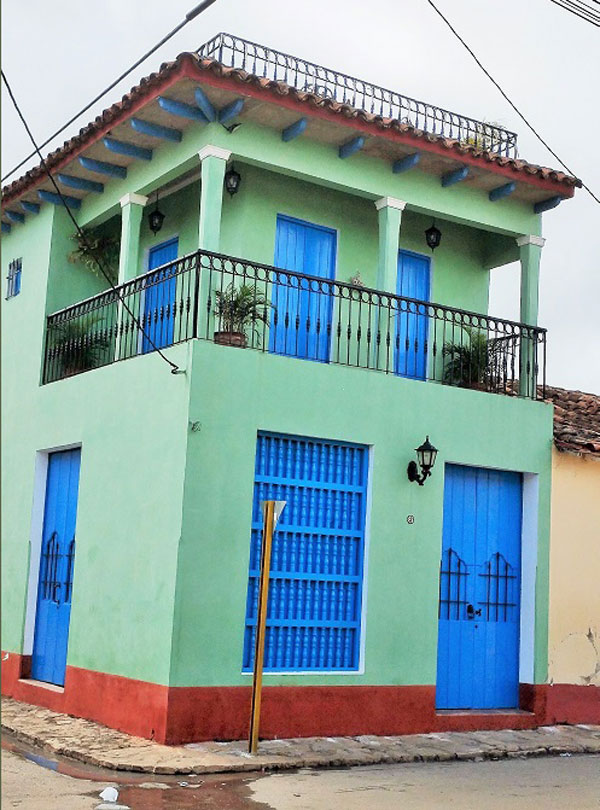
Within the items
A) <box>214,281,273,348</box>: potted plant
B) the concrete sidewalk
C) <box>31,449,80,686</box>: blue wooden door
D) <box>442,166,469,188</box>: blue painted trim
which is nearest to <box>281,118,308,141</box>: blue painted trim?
<box>214,281,273,348</box>: potted plant

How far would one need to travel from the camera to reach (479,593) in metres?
12.2

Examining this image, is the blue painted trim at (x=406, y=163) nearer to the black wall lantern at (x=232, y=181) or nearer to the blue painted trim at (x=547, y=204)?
the black wall lantern at (x=232, y=181)

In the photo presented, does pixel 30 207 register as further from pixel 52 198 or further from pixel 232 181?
pixel 232 181

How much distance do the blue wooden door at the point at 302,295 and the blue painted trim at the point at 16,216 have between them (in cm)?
442

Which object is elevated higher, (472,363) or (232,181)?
(232,181)

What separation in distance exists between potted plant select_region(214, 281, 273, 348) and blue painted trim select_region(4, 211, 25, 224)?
16.4 ft

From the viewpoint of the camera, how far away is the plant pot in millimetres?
10617

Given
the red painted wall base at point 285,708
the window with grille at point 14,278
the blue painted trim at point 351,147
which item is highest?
the blue painted trim at point 351,147

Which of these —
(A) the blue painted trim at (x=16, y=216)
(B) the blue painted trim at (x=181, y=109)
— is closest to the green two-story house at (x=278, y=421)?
(B) the blue painted trim at (x=181, y=109)

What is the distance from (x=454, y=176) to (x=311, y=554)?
488 cm

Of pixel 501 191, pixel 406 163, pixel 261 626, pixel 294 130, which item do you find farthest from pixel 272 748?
pixel 501 191

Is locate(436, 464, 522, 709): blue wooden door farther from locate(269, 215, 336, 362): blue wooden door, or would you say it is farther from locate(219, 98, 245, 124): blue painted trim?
locate(219, 98, 245, 124): blue painted trim

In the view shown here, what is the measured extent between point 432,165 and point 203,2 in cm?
521

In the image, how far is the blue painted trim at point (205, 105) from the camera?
1071 centimetres
